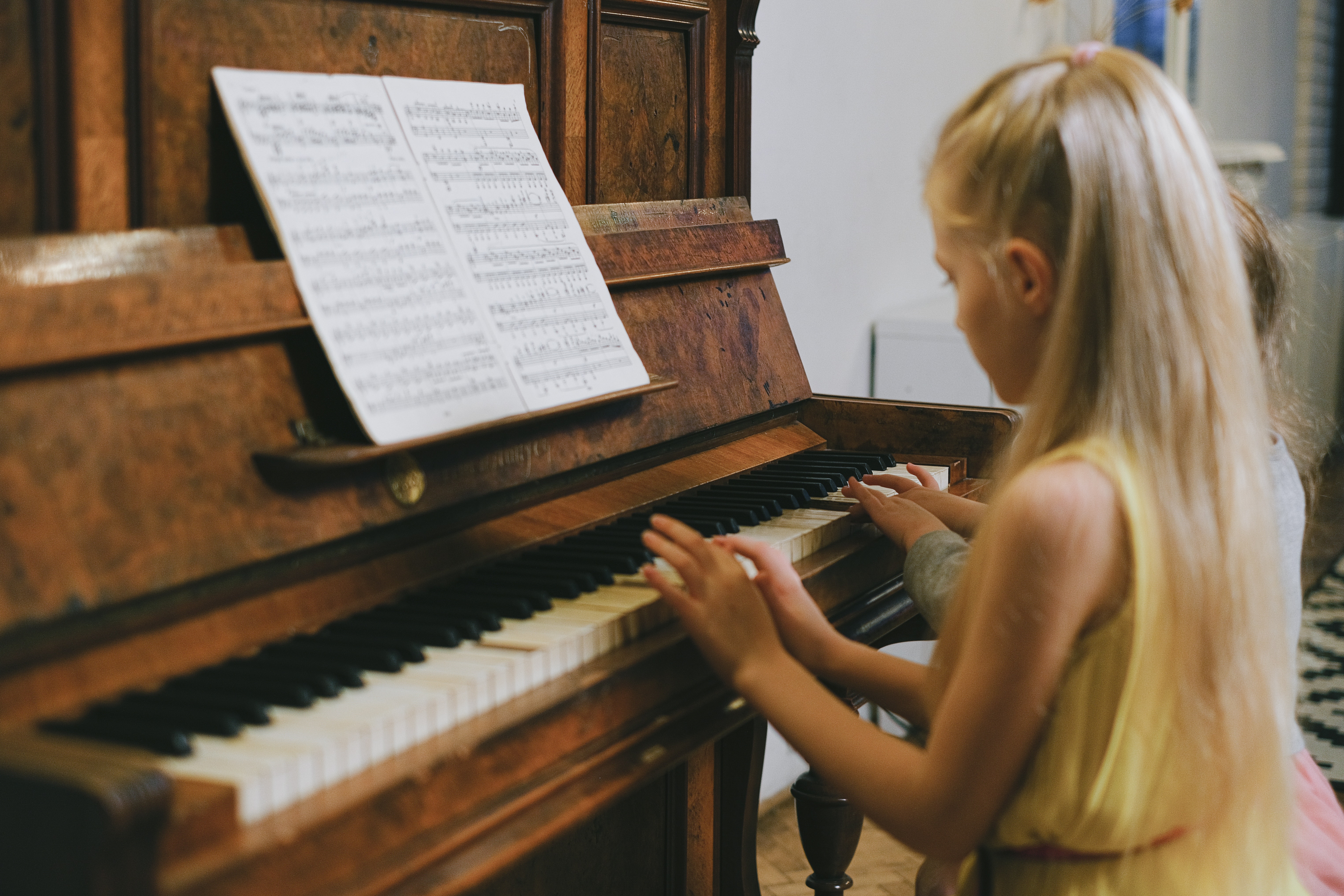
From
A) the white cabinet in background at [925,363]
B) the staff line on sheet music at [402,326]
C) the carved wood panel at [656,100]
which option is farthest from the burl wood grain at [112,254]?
the white cabinet in background at [925,363]

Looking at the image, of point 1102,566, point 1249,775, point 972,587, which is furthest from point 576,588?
point 1249,775

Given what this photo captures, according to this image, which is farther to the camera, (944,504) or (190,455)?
(944,504)

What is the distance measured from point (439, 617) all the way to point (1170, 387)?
2.14ft

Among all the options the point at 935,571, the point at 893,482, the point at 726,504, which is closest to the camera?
the point at 935,571

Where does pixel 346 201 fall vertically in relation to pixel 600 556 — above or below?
above

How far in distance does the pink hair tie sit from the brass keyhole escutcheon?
0.72 metres

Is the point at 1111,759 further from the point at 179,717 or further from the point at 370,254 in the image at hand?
the point at 370,254

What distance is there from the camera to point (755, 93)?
9.47 ft

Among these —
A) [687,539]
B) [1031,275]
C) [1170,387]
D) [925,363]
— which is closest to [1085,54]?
[1031,275]

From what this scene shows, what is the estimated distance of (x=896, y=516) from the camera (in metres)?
1.54

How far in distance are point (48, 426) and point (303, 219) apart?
0.34 meters

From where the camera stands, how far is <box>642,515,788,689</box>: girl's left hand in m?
1.19

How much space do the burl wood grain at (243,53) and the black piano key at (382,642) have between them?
1.46 ft

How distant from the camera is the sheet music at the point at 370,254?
4.08ft
